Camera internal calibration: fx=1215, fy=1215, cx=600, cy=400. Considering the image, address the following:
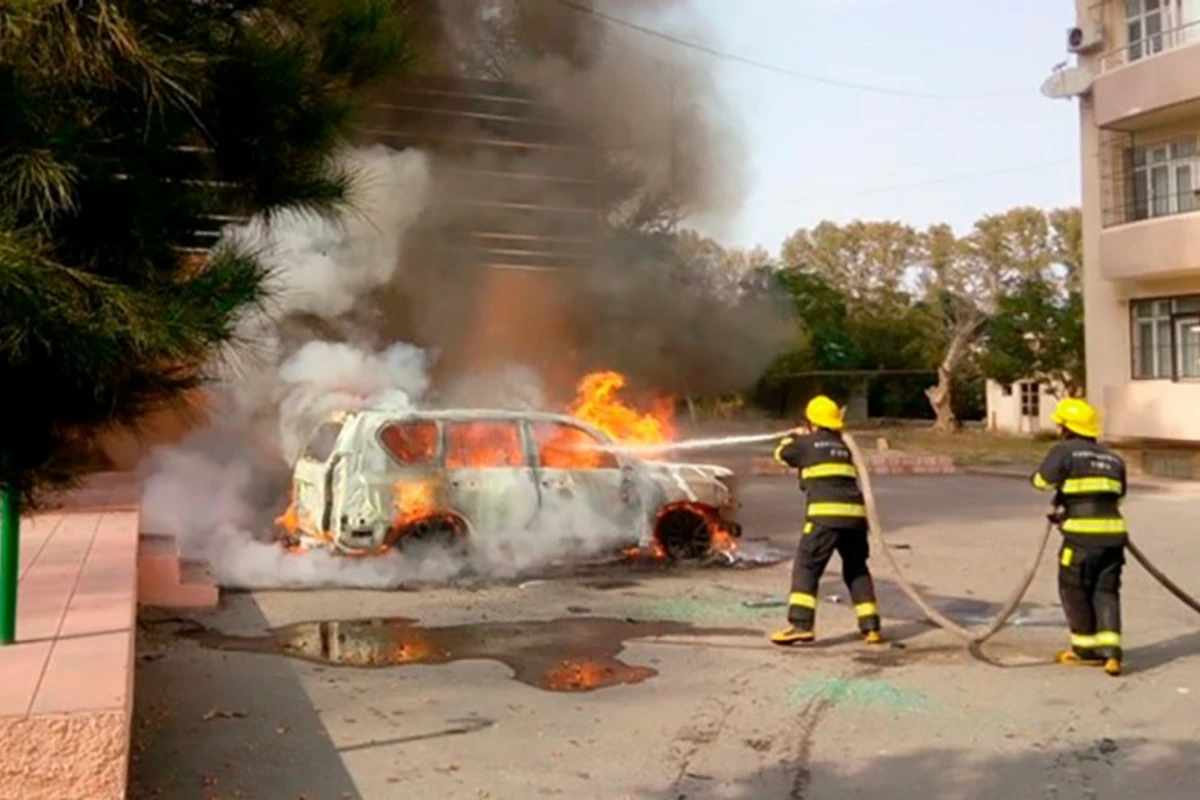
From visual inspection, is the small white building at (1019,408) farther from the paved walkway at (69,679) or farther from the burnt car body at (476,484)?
the paved walkway at (69,679)

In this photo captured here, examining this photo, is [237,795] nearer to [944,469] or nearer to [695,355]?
[695,355]

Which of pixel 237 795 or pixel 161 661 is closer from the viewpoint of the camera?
pixel 237 795

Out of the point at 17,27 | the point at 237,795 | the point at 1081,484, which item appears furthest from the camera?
the point at 1081,484

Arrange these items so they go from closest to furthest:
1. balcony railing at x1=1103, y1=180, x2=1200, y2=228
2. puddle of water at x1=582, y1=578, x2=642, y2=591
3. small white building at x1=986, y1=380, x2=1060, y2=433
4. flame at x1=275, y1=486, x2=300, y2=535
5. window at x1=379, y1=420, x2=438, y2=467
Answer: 1. puddle of water at x1=582, y1=578, x2=642, y2=591
2. window at x1=379, y1=420, x2=438, y2=467
3. flame at x1=275, y1=486, x2=300, y2=535
4. balcony railing at x1=1103, y1=180, x2=1200, y2=228
5. small white building at x1=986, y1=380, x2=1060, y2=433

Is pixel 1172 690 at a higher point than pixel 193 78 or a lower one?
lower

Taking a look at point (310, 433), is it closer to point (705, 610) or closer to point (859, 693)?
point (705, 610)

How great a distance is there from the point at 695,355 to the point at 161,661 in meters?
13.1

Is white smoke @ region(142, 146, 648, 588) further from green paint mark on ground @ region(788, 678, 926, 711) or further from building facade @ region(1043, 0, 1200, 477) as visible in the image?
building facade @ region(1043, 0, 1200, 477)

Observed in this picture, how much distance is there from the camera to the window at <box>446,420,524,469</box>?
31.8 feet

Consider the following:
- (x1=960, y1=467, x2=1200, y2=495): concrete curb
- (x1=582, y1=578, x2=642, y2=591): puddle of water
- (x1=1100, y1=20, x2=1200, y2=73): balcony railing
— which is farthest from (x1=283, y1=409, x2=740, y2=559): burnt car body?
(x1=1100, y1=20, x2=1200, y2=73): balcony railing

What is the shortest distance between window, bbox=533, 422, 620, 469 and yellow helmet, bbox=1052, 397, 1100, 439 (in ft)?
13.3

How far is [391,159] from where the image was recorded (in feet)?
50.2

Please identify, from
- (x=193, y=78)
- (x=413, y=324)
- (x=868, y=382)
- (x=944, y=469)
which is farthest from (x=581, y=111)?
(x=868, y=382)

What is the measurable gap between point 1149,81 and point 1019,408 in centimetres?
2176
